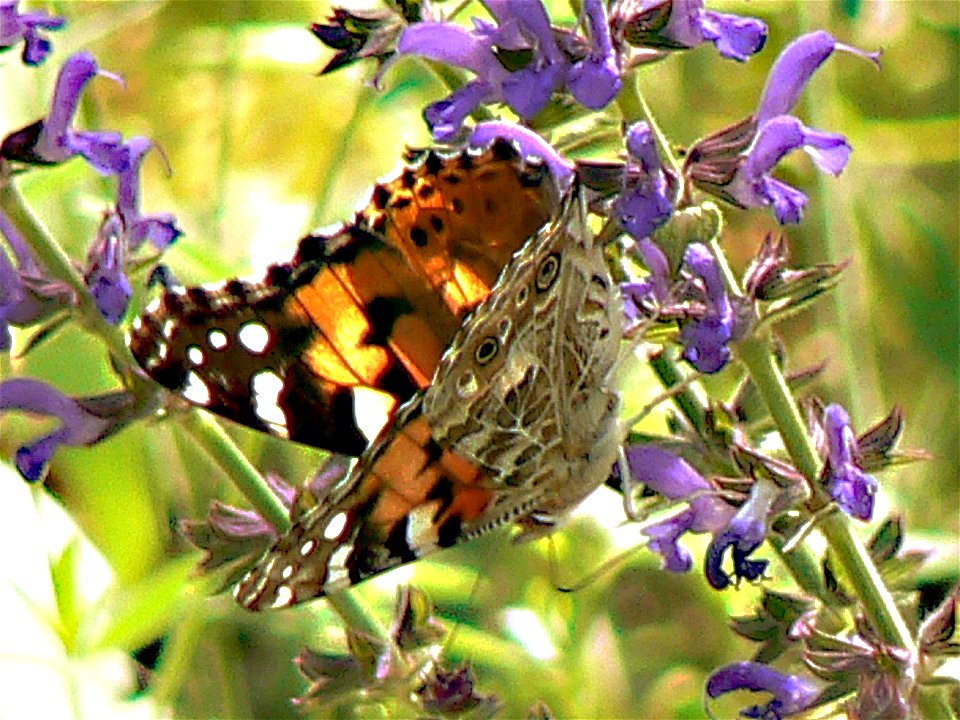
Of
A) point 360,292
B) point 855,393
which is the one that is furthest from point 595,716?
point 360,292

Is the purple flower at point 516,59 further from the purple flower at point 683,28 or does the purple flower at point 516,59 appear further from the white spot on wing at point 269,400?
the white spot on wing at point 269,400

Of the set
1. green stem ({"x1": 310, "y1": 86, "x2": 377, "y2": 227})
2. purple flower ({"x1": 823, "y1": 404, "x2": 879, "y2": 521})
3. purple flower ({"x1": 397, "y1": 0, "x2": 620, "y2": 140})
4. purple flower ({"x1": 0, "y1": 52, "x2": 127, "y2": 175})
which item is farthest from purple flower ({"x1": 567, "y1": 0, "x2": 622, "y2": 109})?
green stem ({"x1": 310, "y1": 86, "x2": 377, "y2": 227})

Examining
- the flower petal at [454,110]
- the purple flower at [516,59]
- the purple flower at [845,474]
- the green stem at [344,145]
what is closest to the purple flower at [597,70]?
the purple flower at [516,59]

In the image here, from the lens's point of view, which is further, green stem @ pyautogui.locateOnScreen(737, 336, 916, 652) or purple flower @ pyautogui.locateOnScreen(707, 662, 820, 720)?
purple flower @ pyautogui.locateOnScreen(707, 662, 820, 720)

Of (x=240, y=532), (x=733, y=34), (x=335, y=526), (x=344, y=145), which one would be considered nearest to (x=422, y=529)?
(x=335, y=526)

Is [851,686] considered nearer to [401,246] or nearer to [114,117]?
[401,246]

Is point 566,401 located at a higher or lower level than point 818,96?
higher

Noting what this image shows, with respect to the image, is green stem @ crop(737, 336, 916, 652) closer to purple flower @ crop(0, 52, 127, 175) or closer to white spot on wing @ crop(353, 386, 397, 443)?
white spot on wing @ crop(353, 386, 397, 443)
